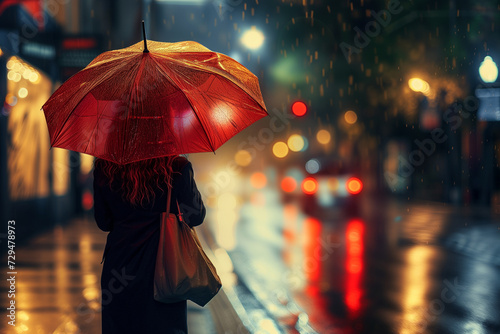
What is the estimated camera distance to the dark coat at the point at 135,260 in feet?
10.5

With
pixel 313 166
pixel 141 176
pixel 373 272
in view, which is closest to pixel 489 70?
pixel 313 166

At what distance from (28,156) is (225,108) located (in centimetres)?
1054

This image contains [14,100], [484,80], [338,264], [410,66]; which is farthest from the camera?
[410,66]

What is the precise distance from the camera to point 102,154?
3.35 metres

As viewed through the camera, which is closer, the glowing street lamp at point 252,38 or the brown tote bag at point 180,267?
the brown tote bag at point 180,267

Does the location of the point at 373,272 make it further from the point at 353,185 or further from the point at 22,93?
the point at 353,185

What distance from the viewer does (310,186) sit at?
18.2 metres

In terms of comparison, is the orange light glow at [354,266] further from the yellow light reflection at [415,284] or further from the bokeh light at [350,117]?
the bokeh light at [350,117]

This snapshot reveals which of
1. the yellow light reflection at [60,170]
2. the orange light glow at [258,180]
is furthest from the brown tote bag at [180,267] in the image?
the orange light glow at [258,180]

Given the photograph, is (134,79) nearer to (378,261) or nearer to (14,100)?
(378,261)

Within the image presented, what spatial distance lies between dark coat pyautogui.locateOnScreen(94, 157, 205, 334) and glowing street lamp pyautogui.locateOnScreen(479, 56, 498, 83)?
12.7 m

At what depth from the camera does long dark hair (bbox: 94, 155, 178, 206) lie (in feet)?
10.6

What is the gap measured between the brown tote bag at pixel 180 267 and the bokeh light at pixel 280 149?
128 ft

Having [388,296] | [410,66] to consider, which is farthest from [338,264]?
[410,66]
